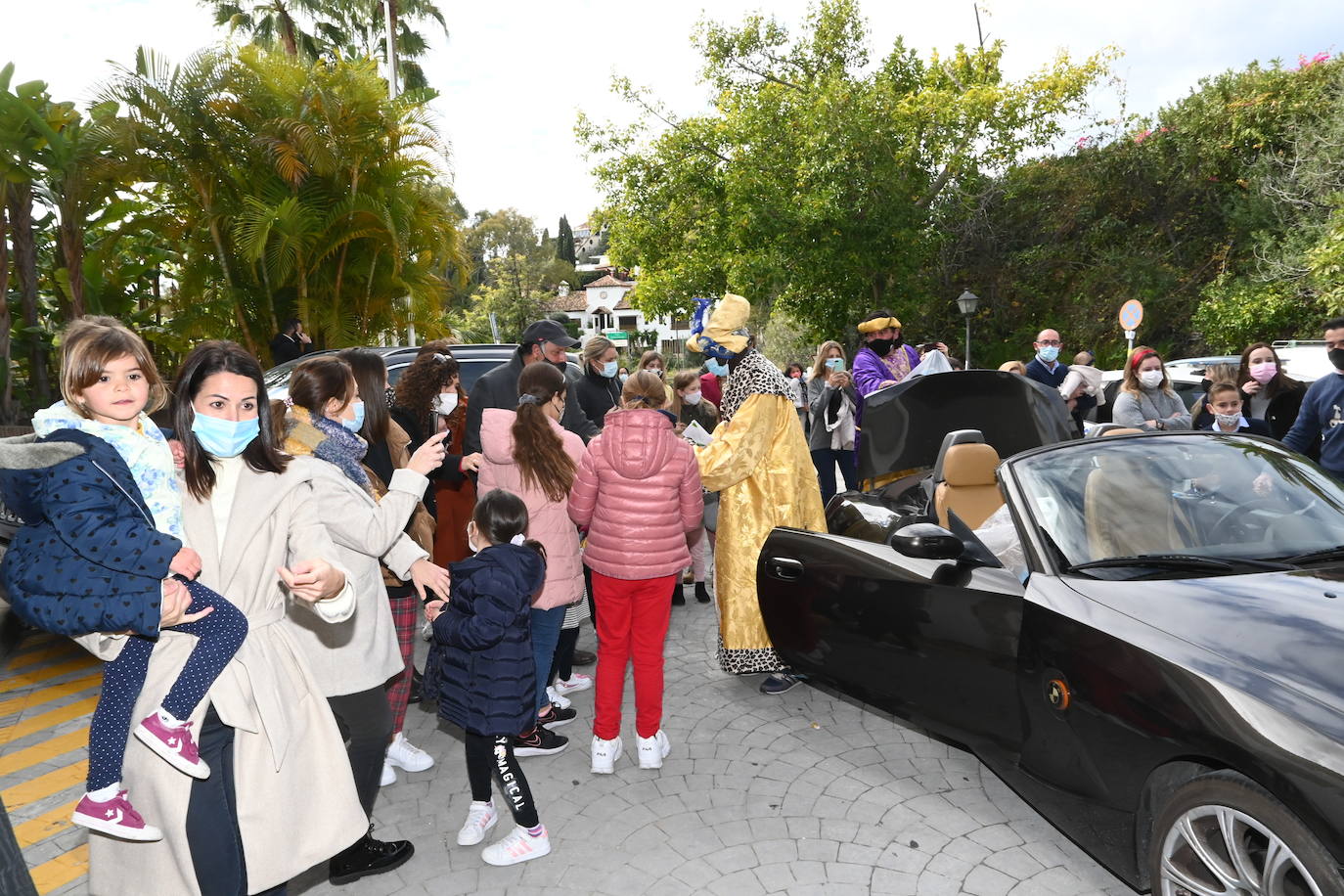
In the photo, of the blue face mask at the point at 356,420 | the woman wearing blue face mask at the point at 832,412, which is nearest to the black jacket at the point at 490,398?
the blue face mask at the point at 356,420

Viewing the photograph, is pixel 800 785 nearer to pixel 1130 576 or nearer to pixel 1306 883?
pixel 1130 576

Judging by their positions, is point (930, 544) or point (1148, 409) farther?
point (1148, 409)

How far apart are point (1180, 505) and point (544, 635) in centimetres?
279

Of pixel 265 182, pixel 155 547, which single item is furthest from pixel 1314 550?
pixel 265 182

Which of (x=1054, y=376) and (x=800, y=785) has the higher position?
(x=1054, y=376)

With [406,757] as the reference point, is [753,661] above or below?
above

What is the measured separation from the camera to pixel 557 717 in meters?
4.71

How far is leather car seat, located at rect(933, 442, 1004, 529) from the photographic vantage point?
14.7 ft

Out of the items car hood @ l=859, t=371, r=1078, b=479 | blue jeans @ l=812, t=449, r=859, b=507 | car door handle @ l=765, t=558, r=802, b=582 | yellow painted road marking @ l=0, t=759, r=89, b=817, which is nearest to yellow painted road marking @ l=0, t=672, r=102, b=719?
yellow painted road marking @ l=0, t=759, r=89, b=817

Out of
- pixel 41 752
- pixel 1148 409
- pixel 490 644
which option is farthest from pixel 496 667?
pixel 1148 409

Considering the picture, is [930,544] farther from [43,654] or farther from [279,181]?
[279,181]

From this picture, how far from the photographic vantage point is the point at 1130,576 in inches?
119

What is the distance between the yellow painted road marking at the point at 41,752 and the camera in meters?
4.47

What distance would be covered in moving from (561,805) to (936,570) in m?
1.88
